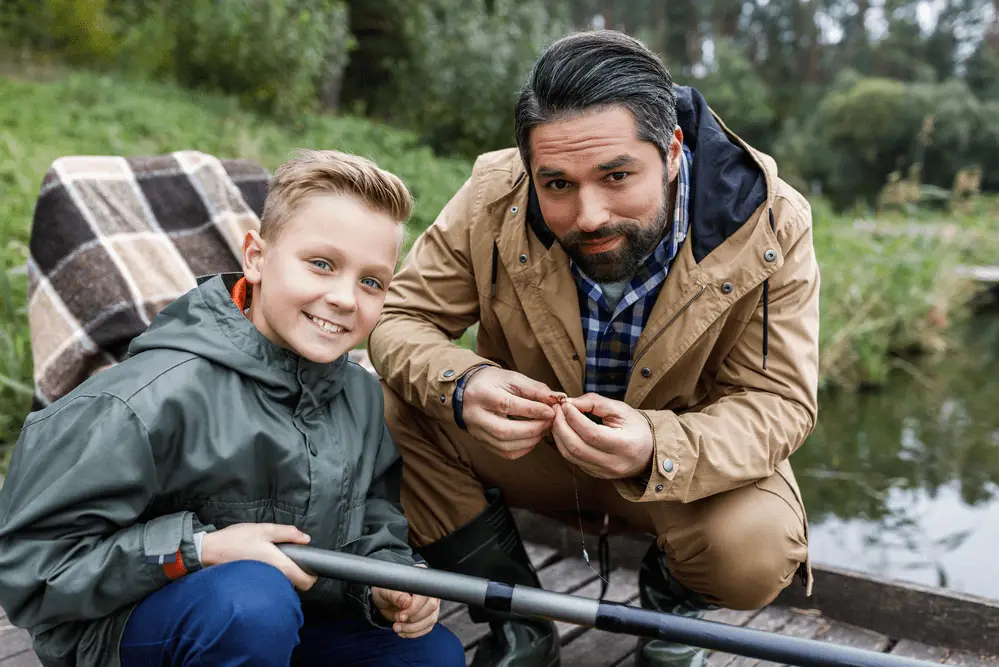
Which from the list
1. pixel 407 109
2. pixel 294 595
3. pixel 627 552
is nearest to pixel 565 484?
pixel 627 552

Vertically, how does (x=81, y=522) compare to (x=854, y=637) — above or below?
above

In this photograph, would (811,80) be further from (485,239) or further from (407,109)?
(485,239)

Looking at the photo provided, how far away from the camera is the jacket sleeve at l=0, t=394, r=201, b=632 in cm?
143

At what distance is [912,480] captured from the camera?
4340 mm

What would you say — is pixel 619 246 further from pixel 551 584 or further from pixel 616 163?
pixel 551 584

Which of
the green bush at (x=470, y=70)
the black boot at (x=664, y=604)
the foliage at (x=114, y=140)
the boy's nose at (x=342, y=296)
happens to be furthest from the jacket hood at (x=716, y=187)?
the green bush at (x=470, y=70)

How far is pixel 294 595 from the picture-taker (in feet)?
5.05

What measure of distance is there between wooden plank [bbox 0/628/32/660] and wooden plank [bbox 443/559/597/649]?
927 mm

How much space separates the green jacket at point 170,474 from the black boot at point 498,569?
38 cm

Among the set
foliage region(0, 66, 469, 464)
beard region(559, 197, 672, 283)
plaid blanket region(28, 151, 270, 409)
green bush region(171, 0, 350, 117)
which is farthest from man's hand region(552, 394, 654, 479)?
green bush region(171, 0, 350, 117)

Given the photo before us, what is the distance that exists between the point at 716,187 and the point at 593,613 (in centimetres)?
99

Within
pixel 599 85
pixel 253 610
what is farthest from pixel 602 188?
pixel 253 610

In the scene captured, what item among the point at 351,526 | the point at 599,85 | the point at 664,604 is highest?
the point at 599,85

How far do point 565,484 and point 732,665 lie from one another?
548 mm
